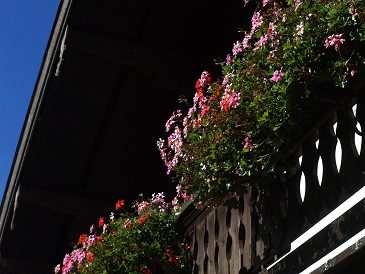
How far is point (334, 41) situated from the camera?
10.3ft

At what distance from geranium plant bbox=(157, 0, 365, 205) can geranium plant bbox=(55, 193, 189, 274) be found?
1.44 m

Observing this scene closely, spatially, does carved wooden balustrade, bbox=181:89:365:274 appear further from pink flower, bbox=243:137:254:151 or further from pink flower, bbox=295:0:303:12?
pink flower, bbox=295:0:303:12

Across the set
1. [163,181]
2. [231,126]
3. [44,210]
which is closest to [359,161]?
[231,126]

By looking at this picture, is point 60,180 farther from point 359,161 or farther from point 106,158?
Answer: point 359,161

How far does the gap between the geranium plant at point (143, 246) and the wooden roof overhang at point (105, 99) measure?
4.04 ft

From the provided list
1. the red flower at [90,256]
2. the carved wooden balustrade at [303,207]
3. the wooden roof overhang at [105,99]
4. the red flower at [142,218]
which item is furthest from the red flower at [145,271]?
the wooden roof overhang at [105,99]

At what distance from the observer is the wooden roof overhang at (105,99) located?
619cm

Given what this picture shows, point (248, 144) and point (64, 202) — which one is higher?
point (64, 202)

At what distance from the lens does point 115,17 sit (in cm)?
615

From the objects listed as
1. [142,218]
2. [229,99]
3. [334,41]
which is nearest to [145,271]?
[142,218]

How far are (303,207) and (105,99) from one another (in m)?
3.34

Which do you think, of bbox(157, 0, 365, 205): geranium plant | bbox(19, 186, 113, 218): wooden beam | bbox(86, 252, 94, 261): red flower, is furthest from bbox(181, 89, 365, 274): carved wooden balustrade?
bbox(19, 186, 113, 218): wooden beam

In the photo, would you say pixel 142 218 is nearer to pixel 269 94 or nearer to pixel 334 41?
pixel 269 94

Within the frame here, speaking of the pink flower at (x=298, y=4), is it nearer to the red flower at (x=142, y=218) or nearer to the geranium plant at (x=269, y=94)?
the geranium plant at (x=269, y=94)
